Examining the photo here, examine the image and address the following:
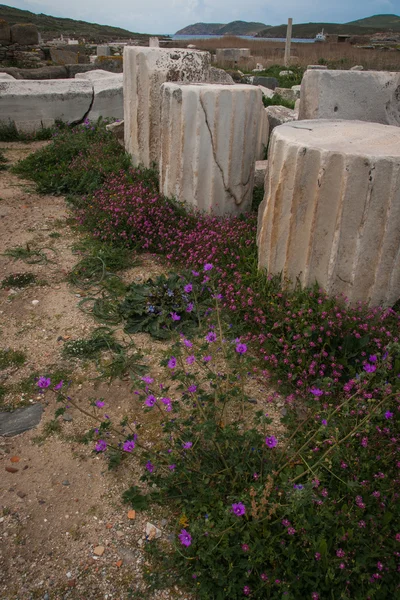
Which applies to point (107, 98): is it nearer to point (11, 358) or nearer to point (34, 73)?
point (34, 73)

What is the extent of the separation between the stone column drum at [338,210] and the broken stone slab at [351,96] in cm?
148

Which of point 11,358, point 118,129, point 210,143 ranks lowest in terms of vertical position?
point 11,358

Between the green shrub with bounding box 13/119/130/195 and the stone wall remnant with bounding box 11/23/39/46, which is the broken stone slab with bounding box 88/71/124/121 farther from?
the stone wall remnant with bounding box 11/23/39/46

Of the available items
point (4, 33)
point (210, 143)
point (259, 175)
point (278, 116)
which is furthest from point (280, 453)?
point (4, 33)

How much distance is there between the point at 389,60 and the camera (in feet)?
57.2

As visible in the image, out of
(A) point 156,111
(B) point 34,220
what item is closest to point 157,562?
(B) point 34,220

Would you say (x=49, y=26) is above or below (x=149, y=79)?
above

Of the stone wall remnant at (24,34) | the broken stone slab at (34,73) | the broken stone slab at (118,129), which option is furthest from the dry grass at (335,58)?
the broken stone slab at (118,129)

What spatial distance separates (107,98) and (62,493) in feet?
25.0

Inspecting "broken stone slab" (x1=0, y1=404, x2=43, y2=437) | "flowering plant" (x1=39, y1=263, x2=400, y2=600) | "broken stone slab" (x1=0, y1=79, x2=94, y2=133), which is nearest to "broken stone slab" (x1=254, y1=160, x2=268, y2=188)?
"flowering plant" (x1=39, y1=263, x2=400, y2=600)

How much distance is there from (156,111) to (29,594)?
14.9 feet

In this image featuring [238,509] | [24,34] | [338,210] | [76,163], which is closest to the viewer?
[238,509]

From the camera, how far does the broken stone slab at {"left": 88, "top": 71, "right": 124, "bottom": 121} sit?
27.0 ft

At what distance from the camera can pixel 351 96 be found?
4691 millimetres
